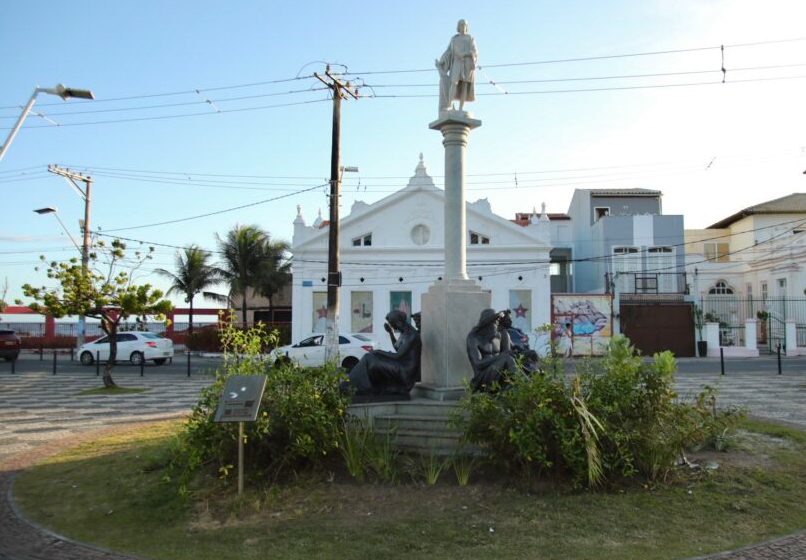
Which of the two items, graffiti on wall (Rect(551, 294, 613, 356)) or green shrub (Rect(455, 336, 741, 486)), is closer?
green shrub (Rect(455, 336, 741, 486))

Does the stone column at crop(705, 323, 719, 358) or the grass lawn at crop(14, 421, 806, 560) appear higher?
the stone column at crop(705, 323, 719, 358)

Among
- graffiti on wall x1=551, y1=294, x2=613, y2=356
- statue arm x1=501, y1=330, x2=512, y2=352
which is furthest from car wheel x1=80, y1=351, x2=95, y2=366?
statue arm x1=501, y1=330, x2=512, y2=352

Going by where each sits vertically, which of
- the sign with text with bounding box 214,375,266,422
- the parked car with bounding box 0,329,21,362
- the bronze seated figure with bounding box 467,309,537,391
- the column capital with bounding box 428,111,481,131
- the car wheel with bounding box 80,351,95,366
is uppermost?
the column capital with bounding box 428,111,481,131

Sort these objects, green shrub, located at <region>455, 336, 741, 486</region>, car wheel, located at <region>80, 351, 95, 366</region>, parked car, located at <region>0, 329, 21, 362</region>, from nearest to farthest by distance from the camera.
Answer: green shrub, located at <region>455, 336, 741, 486</region> < car wheel, located at <region>80, 351, 95, 366</region> < parked car, located at <region>0, 329, 21, 362</region>

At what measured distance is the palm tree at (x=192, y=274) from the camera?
42.3 metres

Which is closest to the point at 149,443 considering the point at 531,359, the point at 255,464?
the point at 255,464

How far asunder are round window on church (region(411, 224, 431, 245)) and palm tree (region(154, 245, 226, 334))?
603 inches

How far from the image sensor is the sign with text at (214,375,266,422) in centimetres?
624

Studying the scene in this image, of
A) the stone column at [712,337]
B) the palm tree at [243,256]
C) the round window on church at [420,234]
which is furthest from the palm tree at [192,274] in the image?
the stone column at [712,337]

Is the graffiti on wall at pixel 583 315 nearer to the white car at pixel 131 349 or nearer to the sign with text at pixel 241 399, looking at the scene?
the white car at pixel 131 349

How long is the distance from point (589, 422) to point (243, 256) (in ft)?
118

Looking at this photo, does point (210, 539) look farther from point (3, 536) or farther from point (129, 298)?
point (129, 298)

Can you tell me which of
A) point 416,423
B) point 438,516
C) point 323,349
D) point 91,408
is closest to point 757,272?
point 323,349

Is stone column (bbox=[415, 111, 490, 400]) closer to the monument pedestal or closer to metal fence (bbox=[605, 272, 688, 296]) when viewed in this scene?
the monument pedestal
